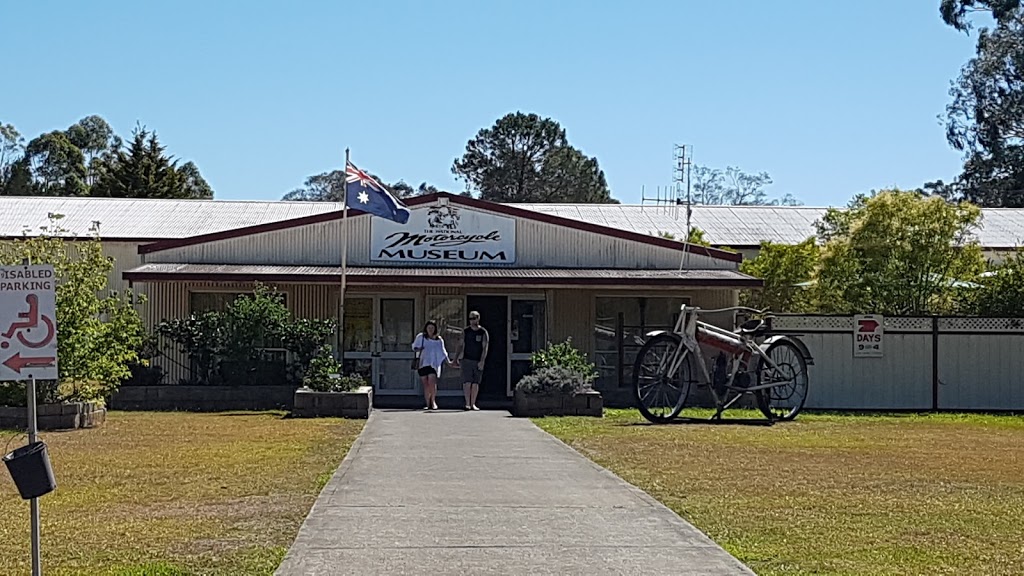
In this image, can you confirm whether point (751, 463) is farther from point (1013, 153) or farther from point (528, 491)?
point (1013, 153)

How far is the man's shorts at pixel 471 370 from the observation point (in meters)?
21.3

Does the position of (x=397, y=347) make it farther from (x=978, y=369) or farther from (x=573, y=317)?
(x=978, y=369)

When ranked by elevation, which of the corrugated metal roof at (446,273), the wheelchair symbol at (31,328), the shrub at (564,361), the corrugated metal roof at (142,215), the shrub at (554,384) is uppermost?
the corrugated metal roof at (142,215)

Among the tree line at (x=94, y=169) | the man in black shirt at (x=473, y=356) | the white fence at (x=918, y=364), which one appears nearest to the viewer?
the man in black shirt at (x=473, y=356)

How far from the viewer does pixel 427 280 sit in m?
22.8

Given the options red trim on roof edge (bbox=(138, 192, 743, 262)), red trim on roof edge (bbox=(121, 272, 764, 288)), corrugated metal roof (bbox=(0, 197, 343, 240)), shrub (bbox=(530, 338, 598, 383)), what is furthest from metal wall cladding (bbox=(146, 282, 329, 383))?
corrugated metal roof (bbox=(0, 197, 343, 240))

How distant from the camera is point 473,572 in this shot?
25.2ft

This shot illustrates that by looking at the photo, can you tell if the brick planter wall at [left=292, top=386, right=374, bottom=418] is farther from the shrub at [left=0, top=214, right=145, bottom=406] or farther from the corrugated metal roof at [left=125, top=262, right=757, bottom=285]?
the corrugated metal roof at [left=125, top=262, right=757, bottom=285]

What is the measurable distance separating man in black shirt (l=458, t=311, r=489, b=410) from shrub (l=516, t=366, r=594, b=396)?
57.7 inches

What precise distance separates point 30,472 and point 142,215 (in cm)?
2775

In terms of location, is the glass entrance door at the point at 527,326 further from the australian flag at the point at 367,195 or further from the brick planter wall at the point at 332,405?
the brick planter wall at the point at 332,405

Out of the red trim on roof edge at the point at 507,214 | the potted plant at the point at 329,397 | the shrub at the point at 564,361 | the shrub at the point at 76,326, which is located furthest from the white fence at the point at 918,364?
the shrub at the point at 76,326

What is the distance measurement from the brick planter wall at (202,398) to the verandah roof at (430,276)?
2.13 meters

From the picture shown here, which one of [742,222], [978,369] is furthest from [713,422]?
[742,222]
